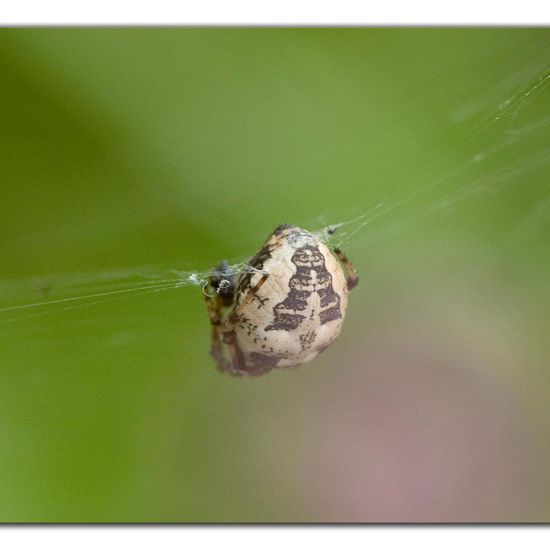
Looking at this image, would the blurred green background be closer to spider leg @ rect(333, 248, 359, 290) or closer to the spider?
spider leg @ rect(333, 248, 359, 290)

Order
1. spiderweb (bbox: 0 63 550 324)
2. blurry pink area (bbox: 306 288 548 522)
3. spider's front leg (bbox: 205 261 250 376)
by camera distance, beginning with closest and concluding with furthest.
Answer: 1. spider's front leg (bbox: 205 261 250 376)
2. spiderweb (bbox: 0 63 550 324)
3. blurry pink area (bbox: 306 288 548 522)

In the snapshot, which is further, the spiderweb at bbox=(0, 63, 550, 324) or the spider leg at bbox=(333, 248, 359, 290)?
the spiderweb at bbox=(0, 63, 550, 324)

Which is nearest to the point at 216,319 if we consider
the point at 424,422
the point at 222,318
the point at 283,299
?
the point at 222,318

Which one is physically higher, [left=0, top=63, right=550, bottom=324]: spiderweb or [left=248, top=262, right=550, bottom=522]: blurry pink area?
[left=0, top=63, right=550, bottom=324]: spiderweb

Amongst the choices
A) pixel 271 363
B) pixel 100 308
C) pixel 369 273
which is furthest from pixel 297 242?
pixel 369 273

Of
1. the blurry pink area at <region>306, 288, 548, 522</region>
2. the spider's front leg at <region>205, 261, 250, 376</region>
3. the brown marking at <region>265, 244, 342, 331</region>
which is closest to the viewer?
the brown marking at <region>265, 244, 342, 331</region>

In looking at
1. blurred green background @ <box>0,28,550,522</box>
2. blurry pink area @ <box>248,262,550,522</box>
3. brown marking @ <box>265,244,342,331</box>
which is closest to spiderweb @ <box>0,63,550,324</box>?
blurred green background @ <box>0,28,550,522</box>

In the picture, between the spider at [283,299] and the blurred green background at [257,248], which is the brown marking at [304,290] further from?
the blurred green background at [257,248]

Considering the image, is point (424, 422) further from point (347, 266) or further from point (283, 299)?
point (283, 299)
